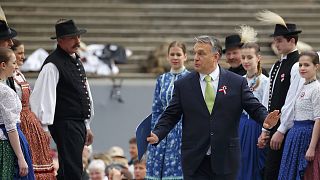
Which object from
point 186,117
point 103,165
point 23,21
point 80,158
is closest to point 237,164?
point 186,117

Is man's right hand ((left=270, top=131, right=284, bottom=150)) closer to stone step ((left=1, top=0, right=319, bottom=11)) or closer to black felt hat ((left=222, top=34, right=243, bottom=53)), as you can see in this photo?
black felt hat ((left=222, top=34, right=243, bottom=53))

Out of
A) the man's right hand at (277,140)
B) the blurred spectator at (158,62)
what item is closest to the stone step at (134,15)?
the blurred spectator at (158,62)

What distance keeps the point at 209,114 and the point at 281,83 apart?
1.41 m

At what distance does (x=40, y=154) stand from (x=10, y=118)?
3.22ft

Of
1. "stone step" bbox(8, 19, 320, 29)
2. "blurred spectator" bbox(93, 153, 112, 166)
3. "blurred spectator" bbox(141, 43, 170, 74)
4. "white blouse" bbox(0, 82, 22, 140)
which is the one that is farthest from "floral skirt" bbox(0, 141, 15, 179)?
"stone step" bbox(8, 19, 320, 29)

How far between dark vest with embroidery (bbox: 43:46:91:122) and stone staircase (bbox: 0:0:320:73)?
25.1ft

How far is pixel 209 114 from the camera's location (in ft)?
32.3

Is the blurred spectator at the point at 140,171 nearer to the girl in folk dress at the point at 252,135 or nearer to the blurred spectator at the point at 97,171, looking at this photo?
the blurred spectator at the point at 97,171

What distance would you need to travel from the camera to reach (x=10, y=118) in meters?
9.91

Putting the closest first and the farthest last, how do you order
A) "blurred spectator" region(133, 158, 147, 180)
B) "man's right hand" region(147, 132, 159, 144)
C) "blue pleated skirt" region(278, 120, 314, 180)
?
"man's right hand" region(147, 132, 159, 144) < "blue pleated skirt" region(278, 120, 314, 180) < "blurred spectator" region(133, 158, 147, 180)

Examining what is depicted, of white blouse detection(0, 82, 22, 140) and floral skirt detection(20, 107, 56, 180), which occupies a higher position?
white blouse detection(0, 82, 22, 140)

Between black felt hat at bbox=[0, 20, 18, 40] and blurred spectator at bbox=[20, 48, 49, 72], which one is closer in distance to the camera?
black felt hat at bbox=[0, 20, 18, 40]

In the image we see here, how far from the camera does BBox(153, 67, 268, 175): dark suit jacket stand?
983 centimetres

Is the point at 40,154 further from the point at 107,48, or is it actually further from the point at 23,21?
the point at 23,21
